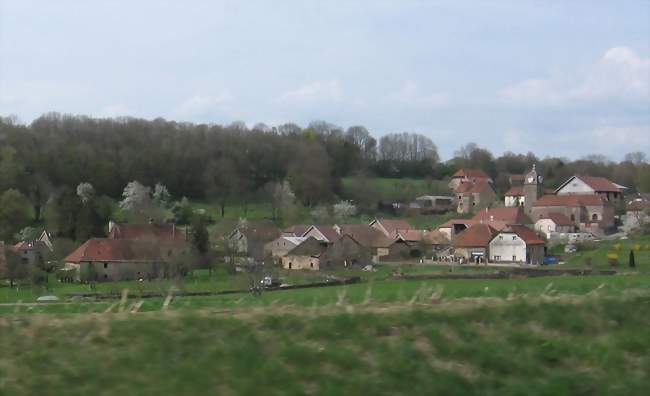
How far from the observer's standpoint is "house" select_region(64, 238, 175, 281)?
157 ft

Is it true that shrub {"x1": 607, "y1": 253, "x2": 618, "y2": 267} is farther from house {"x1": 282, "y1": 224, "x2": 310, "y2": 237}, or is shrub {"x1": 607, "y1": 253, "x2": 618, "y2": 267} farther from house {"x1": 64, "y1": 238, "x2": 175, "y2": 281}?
house {"x1": 64, "y1": 238, "x2": 175, "y2": 281}

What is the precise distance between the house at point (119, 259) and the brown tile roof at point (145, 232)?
294 centimetres

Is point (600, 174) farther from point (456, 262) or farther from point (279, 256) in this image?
point (279, 256)

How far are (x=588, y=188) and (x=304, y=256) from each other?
37988mm

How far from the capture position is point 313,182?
282 feet

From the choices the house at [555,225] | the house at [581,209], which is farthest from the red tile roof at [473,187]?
the house at [555,225]

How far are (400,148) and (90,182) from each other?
161ft

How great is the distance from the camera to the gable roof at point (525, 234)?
55.8 m

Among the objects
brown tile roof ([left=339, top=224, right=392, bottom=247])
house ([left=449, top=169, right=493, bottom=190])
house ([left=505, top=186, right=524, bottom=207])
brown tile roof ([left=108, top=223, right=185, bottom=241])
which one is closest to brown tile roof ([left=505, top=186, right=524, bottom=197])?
house ([left=505, top=186, right=524, bottom=207])

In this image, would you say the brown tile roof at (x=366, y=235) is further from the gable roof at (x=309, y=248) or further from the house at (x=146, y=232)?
the house at (x=146, y=232)

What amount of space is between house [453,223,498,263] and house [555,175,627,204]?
24.3 meters

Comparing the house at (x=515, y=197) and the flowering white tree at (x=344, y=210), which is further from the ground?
the house at (x=515, y=197)

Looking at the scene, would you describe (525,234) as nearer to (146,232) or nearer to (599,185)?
(146,232)


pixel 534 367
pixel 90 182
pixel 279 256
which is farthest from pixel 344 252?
pixel 534 367
